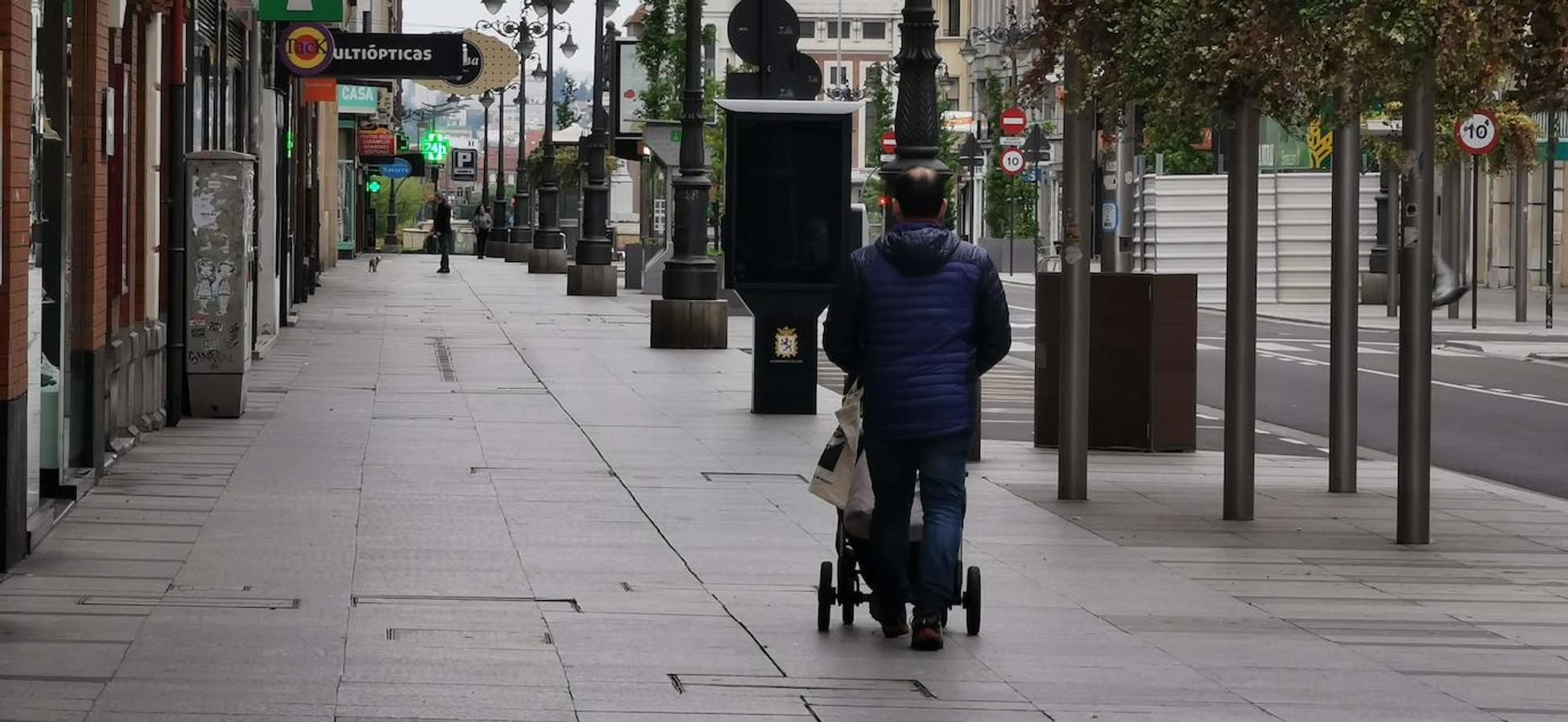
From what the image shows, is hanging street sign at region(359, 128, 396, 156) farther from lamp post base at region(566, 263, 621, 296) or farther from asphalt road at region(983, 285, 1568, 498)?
asphalt road at region(983, 285, 1568, 498)

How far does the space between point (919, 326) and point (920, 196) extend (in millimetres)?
440

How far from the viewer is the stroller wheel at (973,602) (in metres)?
8.87

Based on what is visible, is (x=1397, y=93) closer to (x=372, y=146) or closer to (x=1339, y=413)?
(x=1339, y=413)

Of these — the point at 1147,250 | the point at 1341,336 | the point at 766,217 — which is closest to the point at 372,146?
the point at 1147,250

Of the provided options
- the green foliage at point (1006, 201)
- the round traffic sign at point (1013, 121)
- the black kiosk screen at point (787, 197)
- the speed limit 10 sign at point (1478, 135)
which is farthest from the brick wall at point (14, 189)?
the green foliage at point (1006, 201)

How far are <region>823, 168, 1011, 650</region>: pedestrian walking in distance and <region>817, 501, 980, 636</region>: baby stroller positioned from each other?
60 millimetres

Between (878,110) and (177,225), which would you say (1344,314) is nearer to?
(177,225)

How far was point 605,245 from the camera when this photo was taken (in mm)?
42031

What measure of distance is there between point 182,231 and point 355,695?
10.2 meters

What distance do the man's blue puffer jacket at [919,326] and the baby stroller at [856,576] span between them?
0.37 meters

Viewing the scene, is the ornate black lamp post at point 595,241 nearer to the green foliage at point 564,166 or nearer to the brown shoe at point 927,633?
the brown shoe at point 927,633

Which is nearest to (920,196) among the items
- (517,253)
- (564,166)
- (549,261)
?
(549,261)

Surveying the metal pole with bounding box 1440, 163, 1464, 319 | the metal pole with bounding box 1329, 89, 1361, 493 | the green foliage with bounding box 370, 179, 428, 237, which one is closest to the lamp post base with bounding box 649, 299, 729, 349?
the metal pole with bounding box 1329, 89, 1361, 493

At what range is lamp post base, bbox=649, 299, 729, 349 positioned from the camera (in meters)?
27.1
